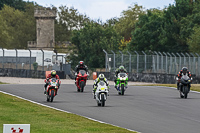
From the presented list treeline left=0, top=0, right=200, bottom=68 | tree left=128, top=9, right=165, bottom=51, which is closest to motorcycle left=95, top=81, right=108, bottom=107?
treeline left=0, top=0, right=200, bottom=68

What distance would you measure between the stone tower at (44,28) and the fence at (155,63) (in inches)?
2237

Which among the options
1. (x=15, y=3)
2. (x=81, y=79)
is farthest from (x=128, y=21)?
(x=81, y=79)

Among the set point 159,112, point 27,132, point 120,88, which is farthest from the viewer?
point 120,88

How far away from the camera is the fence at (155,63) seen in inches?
1916

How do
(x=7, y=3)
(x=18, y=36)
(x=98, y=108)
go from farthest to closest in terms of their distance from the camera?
(x=7, y=3) → (x=18, y=36) → (x=98, y=108)

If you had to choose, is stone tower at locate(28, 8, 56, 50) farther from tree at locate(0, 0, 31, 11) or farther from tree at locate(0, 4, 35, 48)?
tree at locate(0, 0, 31, 11)

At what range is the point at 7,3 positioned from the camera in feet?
481

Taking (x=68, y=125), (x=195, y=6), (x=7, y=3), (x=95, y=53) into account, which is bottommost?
(x=68, y=125)

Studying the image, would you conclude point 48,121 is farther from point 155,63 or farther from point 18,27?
point 18,27

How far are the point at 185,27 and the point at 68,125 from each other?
205ft

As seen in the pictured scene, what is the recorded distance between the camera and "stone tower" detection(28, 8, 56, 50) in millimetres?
111188

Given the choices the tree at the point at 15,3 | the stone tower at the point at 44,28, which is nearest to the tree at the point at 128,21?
the stone tower at the point at 44,28

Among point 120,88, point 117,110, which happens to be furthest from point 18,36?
point 117,110

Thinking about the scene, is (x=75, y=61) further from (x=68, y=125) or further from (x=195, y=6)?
(x=68, y=125)
